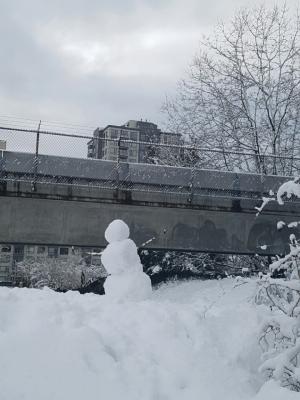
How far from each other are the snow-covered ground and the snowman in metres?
2.00

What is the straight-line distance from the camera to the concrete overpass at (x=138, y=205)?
14.7 metres

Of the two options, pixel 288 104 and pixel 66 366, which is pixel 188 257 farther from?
pixel 66 366

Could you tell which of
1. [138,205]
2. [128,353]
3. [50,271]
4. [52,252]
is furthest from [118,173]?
[52,252]

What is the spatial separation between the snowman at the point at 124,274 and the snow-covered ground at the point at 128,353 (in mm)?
1996

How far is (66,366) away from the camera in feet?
19.1

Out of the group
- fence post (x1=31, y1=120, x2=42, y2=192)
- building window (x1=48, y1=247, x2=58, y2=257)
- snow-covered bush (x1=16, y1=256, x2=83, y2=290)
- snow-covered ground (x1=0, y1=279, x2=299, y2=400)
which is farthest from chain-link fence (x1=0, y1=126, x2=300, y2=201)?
building window (x1=48, y1=247, x2=58, y2=257)

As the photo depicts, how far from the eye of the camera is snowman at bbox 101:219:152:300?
1021cm

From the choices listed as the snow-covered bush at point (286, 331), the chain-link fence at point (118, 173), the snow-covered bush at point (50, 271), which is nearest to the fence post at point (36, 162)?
the chain-link fence at point (118, 173)

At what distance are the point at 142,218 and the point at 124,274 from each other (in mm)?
5265

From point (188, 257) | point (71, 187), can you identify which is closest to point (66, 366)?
point (71, 187)

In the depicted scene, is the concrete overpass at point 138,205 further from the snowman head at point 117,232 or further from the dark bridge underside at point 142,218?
the snowman head at point 117,232

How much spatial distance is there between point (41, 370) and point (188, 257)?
17.9m

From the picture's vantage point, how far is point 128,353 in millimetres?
6395

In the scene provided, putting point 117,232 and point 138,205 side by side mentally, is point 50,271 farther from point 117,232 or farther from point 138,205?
point 117,232
